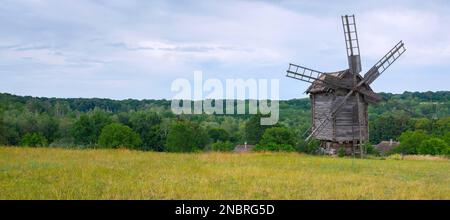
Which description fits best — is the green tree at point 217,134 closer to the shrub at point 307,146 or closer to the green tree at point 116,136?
the green tree at point 116,136

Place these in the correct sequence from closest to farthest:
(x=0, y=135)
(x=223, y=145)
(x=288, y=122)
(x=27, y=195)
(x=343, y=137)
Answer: (x=27, y=195)
(x=343, y=137)
(x=0, y=135)
(x=223, y=145)
(x=288, y=122)

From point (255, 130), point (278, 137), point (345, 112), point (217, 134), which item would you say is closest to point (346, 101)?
point (345, 112)

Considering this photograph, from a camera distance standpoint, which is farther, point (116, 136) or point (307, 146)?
point (116, 136)

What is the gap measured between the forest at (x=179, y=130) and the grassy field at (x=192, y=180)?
1660 centimetres

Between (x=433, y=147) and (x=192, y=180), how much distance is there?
56.1m

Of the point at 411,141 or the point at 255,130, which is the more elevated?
the point at 255,130

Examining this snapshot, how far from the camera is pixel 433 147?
209 ft

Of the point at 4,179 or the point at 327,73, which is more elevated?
the point at 327,73

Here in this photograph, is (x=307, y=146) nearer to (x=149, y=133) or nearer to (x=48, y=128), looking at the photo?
(x=149, y=133)

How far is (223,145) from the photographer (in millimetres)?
74125
